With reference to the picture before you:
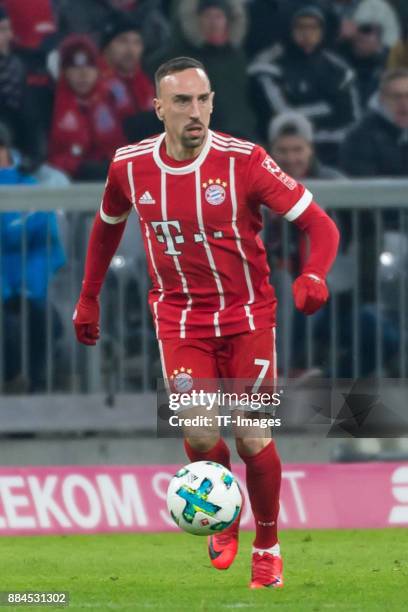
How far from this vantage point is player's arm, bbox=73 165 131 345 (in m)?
7.55

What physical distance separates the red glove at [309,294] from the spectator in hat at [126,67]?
595 cm

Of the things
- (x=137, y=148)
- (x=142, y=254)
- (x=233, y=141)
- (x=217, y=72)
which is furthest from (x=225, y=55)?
(x=233, y=141)

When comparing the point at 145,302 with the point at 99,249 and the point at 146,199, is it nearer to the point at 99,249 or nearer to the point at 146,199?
the point at 99,249

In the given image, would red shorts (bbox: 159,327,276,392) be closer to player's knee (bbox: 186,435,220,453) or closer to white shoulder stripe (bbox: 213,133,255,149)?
player's knee (bbox: 186,435,220,453)

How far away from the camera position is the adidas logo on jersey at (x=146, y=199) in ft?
23.6

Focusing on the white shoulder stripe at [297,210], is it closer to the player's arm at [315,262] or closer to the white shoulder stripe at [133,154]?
the player's arm at [315,262]

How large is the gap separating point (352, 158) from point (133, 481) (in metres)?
3.53

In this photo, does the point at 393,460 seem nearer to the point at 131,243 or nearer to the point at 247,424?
the point at 131,243

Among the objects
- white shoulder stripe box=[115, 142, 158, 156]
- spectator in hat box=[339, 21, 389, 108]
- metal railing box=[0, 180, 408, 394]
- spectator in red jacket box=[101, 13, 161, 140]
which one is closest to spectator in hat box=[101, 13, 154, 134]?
spectator in red jacket box=[101, 13, 161, 140]

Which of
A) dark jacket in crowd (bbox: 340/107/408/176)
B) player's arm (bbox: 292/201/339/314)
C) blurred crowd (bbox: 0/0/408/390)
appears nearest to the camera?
player's arm (bbox: 292/201/339/314)

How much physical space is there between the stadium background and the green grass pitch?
0.35 meters

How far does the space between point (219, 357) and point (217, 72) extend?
17.7ft

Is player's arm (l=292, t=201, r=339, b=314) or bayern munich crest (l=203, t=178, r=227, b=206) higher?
bayern munich crest (l=203, t=178, r=227, b=206)

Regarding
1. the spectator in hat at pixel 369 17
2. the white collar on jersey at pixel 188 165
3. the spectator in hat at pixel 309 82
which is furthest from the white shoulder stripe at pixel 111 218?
the spectator in hat at pixel 369 17
